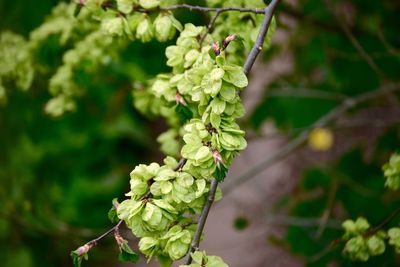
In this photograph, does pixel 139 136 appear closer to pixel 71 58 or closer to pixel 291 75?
pixel 291 75

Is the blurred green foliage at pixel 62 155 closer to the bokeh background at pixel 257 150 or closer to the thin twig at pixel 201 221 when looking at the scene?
the bokeh background at pixel 257 150

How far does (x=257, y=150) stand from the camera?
5.01 metres

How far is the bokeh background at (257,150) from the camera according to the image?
2.43 metres

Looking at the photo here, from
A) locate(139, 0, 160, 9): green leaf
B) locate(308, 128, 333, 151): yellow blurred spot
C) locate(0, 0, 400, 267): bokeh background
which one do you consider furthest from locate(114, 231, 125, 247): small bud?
locate(308, 128, 333, 151): yellow blurred spot

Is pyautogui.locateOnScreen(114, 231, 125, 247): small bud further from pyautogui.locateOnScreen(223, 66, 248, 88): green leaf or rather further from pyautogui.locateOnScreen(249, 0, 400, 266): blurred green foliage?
pyautogui.locateOnScreen(249, 0, 400, 266): blurred green foliage

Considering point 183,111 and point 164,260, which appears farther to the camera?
point 183,111

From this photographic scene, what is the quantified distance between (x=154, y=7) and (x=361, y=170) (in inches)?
61.2

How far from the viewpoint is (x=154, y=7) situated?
145cm

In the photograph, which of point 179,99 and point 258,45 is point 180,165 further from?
point 258,45

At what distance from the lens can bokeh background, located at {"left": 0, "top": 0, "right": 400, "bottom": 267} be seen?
2.43m

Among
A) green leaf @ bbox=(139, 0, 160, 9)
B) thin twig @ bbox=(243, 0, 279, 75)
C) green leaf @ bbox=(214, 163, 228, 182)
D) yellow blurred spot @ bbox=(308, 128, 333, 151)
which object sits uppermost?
yellow blurred spot @ bbox=(308, 128, 333, 151)

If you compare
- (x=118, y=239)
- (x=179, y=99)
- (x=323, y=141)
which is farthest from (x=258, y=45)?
(x=323, y=141)

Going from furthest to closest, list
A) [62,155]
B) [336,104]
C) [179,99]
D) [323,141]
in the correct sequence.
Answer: [323,141]
[62,155]
[336,104]
[179,99]

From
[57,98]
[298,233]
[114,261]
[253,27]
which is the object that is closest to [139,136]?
[114,261]
